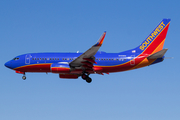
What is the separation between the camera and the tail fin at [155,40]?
52312 mm

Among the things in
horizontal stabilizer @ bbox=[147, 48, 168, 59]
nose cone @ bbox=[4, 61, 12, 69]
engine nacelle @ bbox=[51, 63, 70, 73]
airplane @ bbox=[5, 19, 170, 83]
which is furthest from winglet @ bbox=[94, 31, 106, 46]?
nose cone @ bbox=[4, 61, 12, 69]

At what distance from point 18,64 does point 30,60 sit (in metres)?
2.40

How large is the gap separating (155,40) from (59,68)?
53.9 ft

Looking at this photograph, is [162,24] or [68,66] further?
[162,24]

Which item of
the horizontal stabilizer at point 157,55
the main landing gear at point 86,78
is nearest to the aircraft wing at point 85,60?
the main landing gear at point 86,78

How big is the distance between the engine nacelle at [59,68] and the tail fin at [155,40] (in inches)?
471

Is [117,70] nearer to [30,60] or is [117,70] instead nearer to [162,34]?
[162,34]

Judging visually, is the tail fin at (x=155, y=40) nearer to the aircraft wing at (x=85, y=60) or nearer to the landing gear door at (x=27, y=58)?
the aircraft wing at (x=85, y=60)

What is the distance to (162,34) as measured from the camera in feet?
175

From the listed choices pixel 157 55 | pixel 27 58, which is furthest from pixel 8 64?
pixel 157 55

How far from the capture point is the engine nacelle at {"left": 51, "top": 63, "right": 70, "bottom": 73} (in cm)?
4912

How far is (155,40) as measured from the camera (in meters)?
52.8

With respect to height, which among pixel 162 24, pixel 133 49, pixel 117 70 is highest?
pixel 162 24

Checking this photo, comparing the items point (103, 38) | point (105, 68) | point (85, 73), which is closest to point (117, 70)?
point (105, 68)
